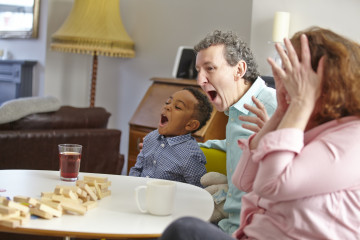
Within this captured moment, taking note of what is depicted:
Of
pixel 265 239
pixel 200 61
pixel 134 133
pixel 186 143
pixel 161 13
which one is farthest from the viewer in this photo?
pixel 161 13

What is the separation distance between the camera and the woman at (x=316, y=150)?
1.09 metres

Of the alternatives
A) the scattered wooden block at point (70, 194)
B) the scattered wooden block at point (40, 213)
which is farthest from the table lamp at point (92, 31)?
the scattered wooden block at point (40, 213)

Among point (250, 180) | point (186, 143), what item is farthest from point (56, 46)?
point (250, 180)

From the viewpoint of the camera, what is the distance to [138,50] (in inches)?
210

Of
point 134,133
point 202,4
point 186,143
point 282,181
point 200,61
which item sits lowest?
point 134,133

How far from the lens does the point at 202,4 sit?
4.69 meters

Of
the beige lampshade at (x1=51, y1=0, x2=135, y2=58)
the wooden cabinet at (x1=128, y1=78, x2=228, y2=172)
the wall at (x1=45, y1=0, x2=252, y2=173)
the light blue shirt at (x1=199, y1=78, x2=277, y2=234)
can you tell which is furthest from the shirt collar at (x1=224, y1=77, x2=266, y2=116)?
the beige lampshade at (x1=51, y1=0, x2=135, y2=58)

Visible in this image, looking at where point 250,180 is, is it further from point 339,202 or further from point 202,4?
point 202,4

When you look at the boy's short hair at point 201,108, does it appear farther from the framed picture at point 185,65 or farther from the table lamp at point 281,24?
the framed picture at point 185,65

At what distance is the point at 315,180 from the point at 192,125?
3.60 ft

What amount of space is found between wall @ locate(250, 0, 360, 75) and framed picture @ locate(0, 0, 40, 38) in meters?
2.83

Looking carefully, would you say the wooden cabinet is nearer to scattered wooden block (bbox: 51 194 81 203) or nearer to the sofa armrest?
the sofa armrest

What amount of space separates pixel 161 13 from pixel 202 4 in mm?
532

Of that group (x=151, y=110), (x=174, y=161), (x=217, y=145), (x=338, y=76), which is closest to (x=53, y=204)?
(x=338, y=76)
